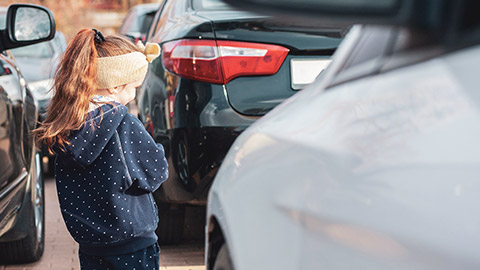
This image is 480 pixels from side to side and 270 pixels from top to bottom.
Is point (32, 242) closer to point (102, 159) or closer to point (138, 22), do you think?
point (102, 159)

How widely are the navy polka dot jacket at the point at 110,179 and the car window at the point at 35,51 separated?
686 cm

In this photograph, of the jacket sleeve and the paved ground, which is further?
the paved ground

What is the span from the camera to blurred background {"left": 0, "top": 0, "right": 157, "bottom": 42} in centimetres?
2475

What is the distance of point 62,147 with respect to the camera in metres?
2.63

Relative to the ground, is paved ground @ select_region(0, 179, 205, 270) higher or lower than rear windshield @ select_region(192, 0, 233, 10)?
lower

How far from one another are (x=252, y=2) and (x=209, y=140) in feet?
7.94

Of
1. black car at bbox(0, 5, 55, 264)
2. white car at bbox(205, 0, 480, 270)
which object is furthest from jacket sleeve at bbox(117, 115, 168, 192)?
white car at bbox(205, 0, 480, 270)

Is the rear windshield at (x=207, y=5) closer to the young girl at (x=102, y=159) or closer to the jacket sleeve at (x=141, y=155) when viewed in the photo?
the young girl at (x=102, y=159)

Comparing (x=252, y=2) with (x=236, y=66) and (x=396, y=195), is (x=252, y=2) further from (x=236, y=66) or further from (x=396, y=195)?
(x=236, y=66)

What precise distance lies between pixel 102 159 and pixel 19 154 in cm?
133

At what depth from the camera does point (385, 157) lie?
1090 mm

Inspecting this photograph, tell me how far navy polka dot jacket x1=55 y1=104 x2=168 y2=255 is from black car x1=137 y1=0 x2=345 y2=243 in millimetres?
923

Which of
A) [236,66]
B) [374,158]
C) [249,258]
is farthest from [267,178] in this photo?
[236,66]

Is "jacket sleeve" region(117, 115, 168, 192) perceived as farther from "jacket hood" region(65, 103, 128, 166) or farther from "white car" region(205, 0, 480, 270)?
"white car" region(205, 0, 480, 270)
